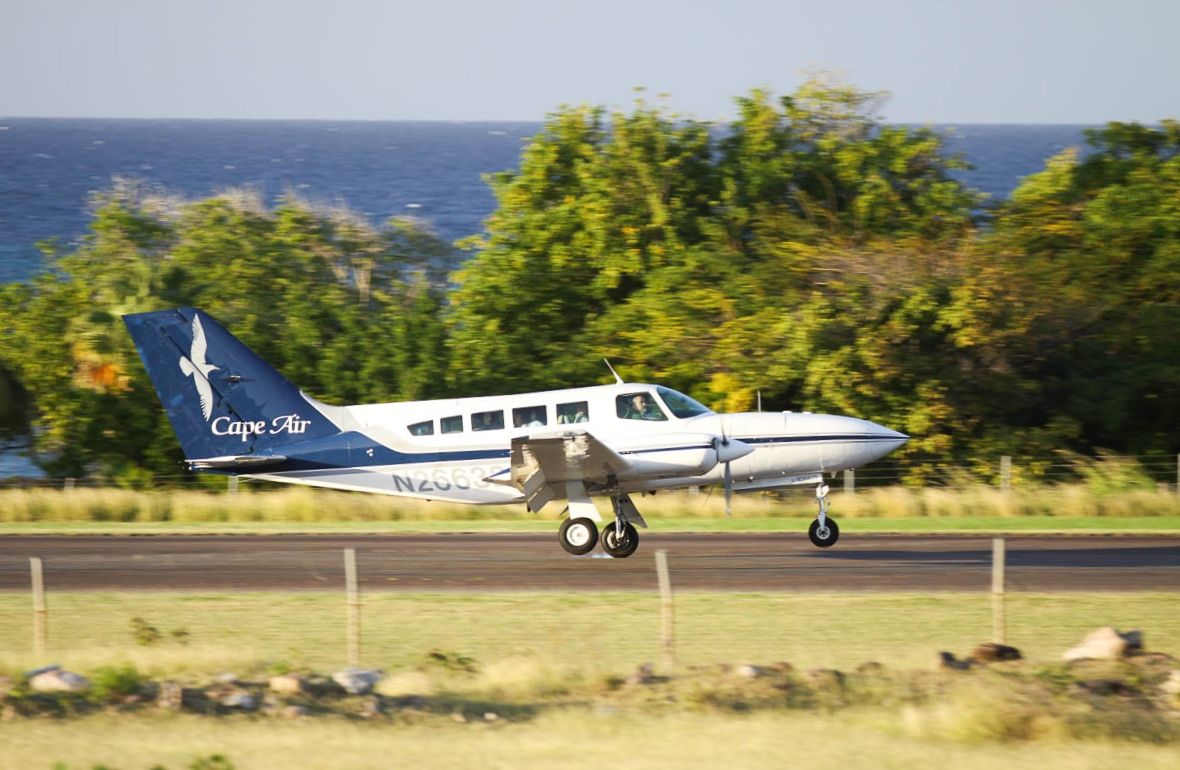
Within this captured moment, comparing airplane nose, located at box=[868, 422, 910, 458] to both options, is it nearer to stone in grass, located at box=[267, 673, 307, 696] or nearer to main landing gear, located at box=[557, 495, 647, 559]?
main landing gear, located at box=[557, 495, 647, 559]

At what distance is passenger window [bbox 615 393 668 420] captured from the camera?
2125 cm

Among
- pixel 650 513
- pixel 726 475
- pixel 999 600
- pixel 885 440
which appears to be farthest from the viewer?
pixel 650 513

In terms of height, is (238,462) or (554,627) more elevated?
(238,462)

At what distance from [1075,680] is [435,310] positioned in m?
27.1

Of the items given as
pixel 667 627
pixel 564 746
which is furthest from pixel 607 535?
pixel 564 746

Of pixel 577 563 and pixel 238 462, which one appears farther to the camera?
pixel 238 462

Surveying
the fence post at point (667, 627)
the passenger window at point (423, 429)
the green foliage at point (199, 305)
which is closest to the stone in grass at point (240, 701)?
the fence post at point (667, 627)

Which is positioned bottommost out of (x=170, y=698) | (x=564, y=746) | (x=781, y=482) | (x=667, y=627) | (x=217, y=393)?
(x=564, y=746)

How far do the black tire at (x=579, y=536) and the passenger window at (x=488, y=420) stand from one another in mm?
1853

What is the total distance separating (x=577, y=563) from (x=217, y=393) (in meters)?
6.31

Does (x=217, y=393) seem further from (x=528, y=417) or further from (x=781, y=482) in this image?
(x=781, y=482)

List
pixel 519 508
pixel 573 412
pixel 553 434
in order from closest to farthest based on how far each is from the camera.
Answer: pixel 553 434 → pixel 573 412 → pixel 519 508

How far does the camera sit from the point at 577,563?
2181cm

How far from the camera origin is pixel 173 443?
36.1 metres
